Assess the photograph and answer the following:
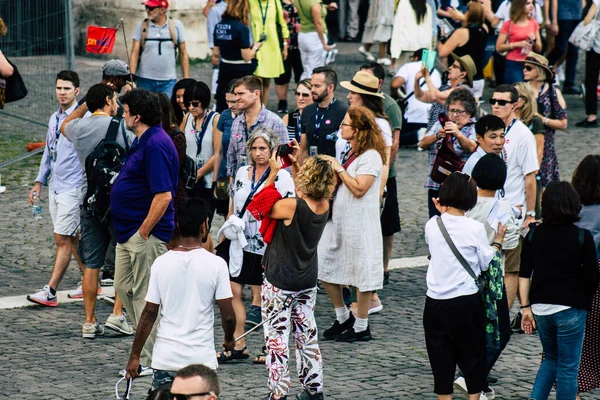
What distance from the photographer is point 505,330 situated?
7484mm

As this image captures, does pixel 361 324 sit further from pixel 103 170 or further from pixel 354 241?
pixel 103 170

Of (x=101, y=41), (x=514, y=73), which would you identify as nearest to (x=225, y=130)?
(x=101, y=41)

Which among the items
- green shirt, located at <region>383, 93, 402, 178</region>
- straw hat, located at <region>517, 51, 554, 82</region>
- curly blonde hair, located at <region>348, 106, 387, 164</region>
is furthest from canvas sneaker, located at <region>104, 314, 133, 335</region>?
straw hat, located at <region>517, 51, 554, 82</region>

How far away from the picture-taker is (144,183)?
767 cm

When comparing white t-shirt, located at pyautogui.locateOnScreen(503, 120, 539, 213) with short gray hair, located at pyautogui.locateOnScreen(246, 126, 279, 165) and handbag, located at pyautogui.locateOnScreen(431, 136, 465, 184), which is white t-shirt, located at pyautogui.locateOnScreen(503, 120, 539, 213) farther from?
short gray hair, located at pyautogui.locateOnScreen(246, 126, 279, 165)

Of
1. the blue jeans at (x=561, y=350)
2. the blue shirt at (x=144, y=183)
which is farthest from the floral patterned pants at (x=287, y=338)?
the blue jeans at (x=561, y=350)

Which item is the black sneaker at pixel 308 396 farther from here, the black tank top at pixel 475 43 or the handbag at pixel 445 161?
the black tank top at pixel 475 43

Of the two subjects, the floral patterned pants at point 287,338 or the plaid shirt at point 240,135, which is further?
the plaid shirt at point 240,135

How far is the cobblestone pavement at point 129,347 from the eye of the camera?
7.62 m

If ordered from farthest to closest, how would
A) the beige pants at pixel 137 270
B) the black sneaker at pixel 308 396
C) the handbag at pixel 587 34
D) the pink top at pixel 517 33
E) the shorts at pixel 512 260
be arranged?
the handbag at pixel 587 34 < the pink top at pixel 517 33 < the shorts at pixel 512 260 < the beige pants at pixel 137 270 < the black sneaker at pixel 308 396

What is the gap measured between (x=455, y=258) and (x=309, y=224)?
983mm

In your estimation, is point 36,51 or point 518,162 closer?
point 518,162

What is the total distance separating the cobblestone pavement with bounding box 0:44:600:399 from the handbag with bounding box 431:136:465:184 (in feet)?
3.68

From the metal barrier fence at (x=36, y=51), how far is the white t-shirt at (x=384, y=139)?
6588 millimetres
